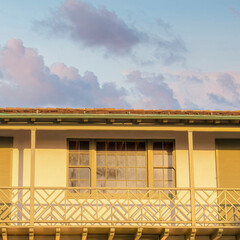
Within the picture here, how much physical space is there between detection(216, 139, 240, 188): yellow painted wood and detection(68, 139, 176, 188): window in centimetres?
132

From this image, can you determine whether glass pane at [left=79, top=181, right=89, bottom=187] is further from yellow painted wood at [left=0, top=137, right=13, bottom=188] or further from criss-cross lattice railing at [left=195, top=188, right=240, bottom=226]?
criss-cross lattice railing at [left=195, top=188, right=240, bottom=226]

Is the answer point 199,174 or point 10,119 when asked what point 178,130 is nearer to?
point 199,174

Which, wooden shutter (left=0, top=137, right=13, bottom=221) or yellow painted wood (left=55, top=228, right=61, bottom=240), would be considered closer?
yellow painted wood (left=55, top=228, right=61, bottom=240)

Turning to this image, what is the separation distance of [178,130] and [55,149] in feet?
11.3

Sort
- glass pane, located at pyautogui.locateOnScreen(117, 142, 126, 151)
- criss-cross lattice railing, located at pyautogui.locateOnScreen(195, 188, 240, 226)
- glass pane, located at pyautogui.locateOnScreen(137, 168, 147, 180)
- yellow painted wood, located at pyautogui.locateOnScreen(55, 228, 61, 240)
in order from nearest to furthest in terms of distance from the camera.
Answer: yellow painted wood, located at pyautogui.locateOnScreen(55, 228, 61, 240) → criss-cross lattice railing, located at pyautogui.locateOnScreen(195, 188, 240, 226) → glass pane, located at pyautogui.locateOnScreen(137, 168, 147, 180) → glass pane, located at pyautogui.locateOnScreen(117, 142, 126, 151)

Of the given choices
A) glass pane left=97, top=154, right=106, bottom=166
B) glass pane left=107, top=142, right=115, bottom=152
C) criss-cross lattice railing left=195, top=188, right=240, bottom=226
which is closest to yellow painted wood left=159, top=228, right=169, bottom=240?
criss-cross lattice railing left=195, top=188, right=240, bottom=226

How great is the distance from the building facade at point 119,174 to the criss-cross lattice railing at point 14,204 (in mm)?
32

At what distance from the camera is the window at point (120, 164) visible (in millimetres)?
18406

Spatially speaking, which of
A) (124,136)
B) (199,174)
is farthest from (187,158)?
(124,136)

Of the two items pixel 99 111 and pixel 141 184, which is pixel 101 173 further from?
pixel 99 111

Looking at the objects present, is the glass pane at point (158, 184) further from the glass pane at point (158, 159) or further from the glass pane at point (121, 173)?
the glass pane at point (121, 173)

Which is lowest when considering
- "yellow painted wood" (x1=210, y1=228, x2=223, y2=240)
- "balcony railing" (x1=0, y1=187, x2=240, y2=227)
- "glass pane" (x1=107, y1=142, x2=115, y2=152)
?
"yellow painted wood" (x1=210, y1=228, x2=223, y2=240)

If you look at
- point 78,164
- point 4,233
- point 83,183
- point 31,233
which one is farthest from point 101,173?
point 4,233

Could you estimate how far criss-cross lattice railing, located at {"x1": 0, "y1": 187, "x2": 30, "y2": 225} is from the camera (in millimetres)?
16866
